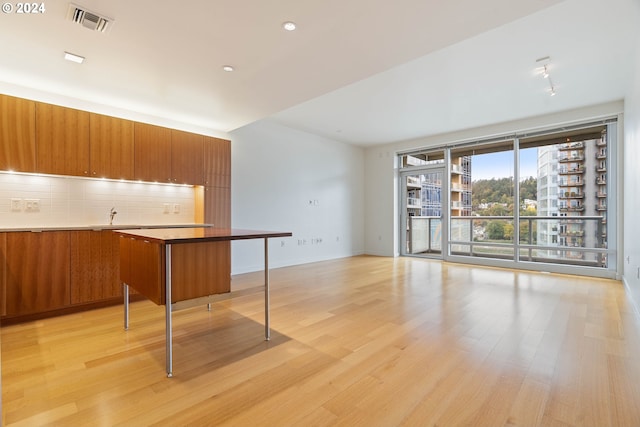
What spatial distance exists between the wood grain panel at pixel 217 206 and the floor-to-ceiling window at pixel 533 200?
481cm

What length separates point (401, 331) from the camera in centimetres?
269

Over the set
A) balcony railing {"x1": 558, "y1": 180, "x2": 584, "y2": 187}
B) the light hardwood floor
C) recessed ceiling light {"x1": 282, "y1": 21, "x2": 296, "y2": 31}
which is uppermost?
recessed ceiling light {"x1": 282, "y1": 21, "x2": 296, "y2": 31}

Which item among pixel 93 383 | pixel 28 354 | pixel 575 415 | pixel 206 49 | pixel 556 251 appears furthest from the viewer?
pixel 556 251

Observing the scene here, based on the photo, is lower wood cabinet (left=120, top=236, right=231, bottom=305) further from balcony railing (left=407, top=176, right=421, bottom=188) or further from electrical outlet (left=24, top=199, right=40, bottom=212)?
balcony railing (left=407, top=176, right=421, bottom=188)

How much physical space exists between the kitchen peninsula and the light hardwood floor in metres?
0.35

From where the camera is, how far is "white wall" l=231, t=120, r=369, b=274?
5422 mm

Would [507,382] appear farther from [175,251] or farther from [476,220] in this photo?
[476,220]

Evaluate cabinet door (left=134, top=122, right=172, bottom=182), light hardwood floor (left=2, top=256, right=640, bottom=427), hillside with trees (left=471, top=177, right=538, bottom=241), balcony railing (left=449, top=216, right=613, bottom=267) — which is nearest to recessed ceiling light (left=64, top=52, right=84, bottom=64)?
cabinet door (left=134, top=122, right=172, bottom=182)

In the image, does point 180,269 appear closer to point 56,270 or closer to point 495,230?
point 56,270

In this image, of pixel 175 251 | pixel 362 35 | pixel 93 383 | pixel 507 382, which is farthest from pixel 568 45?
pixel 93 383

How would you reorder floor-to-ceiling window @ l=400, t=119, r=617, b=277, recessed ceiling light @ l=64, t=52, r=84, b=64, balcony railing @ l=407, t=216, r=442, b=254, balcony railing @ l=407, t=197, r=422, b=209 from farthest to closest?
balcony railing @ l=407, t=197, r=422, b=209 < balcony railing @ l=407, t=216, r=442, b=254 < floor-to-ceiling window @ l=400, t=119, r=617, b=277 < recessed ceiling light @ l=64, t=52, r=84, b=64

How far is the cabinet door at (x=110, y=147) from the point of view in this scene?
3.56 metres

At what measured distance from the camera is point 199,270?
235cm

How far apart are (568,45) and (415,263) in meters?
4.46
